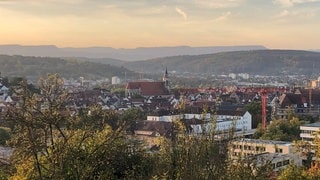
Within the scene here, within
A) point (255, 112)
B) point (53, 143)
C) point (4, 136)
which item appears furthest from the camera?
point (255, 112)

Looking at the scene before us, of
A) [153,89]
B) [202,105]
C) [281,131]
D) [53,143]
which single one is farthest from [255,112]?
[53,143]

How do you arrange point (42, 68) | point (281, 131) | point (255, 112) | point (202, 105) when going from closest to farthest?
point (202, 105) < point (281, 131) < point (255, 112) < point (42, 68)

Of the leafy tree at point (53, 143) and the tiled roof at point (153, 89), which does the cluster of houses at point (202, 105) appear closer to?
the tiled roof at point (153, 89)

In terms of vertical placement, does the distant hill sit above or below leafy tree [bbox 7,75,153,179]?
below

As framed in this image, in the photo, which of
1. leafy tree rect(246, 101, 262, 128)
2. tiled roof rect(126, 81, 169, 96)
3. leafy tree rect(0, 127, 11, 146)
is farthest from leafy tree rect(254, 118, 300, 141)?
tiled roof rect(126, 81, 169, 96)

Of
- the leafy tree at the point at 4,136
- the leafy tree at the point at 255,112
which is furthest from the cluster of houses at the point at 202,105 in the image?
the leafy tree at the point at 4,136

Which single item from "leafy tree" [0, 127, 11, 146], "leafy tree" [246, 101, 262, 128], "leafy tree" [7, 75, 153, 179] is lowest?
"leafy tree" [246, 101, 262, 128]

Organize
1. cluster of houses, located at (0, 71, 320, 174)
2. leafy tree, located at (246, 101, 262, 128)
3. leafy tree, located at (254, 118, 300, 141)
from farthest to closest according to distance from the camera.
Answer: leafy tree, located at (246, 101, 262, 128) < leafy tree, located at (254, 118, 300, 141) < cluster of houses, located at (0, 71, 320, 174)

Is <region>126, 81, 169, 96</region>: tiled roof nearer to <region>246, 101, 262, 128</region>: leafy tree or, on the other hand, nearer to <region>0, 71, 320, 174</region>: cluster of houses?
<region>0, 71, 320, 174</region>: cluster of houses

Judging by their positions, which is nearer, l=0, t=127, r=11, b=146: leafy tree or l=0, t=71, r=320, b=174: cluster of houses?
l=0, t=71, r=320, b=174: cluster of houses

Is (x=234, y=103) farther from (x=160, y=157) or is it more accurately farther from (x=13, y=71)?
(x=13, y=71)

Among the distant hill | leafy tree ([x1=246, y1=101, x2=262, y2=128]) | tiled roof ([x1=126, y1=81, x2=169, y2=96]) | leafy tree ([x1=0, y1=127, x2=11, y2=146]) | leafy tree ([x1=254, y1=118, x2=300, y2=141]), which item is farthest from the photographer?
the distant hill

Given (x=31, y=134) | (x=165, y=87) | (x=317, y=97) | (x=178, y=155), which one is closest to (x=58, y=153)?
(x=31, y=134)

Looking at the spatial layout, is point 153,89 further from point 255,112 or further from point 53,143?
point 53,143
